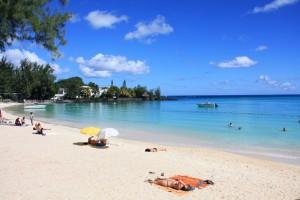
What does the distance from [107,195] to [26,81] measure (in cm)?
10768

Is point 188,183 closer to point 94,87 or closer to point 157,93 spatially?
point 94,87

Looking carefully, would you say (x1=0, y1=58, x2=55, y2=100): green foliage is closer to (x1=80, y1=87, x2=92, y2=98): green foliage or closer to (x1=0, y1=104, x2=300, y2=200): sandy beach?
(x1=80, y1=87, x2=92, y2=98): green foliage

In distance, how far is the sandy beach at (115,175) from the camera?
9133mm

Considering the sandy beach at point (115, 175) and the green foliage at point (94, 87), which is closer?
the sandy beach at point (115, 175)

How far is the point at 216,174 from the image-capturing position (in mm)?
11938

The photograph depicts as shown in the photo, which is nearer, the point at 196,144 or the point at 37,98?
the point at 196,144

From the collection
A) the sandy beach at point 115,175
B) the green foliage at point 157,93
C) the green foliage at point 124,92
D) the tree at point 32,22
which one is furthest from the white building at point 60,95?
the tree at point 32,22

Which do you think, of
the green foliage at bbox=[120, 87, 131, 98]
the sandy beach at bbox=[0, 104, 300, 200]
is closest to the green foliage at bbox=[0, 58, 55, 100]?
the green foliage at bbox=[120, 87, 131, 98]

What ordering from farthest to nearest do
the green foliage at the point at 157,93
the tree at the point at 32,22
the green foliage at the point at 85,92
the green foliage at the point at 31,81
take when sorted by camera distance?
1. the green foliage at the point at 157,93
2. the green foliage at the point at 85,92
3. the green foliage at the point at 31,81
4. the tree at the point at 32,22

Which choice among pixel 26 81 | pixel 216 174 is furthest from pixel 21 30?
pixel 26 81

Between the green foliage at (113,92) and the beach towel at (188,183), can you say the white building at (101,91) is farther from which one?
the beach towel at (188,183)

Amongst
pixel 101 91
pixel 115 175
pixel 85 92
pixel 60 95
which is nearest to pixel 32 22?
pixel 115 175

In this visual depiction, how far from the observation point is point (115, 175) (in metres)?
11.2

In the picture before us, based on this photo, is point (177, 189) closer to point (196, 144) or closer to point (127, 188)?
point (127, 188)
